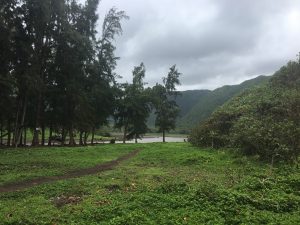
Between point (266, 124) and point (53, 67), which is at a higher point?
point (53, 67)

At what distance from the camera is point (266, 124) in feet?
78.9

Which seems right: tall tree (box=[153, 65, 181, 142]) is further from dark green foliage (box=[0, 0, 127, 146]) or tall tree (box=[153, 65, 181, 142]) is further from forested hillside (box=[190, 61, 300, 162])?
forested hillside (box=[190, 61, 300, 162])

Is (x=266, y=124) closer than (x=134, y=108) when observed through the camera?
Yes

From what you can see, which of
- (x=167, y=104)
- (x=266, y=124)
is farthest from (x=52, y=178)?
(x=167, y=104)

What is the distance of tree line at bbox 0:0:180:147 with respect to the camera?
102 feet

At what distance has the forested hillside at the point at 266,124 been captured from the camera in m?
20.1

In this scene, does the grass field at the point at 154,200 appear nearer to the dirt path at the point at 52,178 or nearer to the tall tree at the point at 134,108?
the dirt path at the point at 52,178

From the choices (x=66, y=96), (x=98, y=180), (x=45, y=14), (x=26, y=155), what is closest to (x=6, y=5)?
(x=45, y=14)

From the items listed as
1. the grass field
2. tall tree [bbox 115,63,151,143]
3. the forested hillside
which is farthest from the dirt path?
tall tree [bbox 115,63,151,143]

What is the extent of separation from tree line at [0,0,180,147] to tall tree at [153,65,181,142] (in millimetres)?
7581

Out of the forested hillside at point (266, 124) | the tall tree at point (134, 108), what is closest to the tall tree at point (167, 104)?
the tall tree at point (134, 108)

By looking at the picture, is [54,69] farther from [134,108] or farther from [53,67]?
[134,108]

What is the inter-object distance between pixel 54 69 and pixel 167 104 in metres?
23.5

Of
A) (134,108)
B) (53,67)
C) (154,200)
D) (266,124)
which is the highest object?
(53,67)
